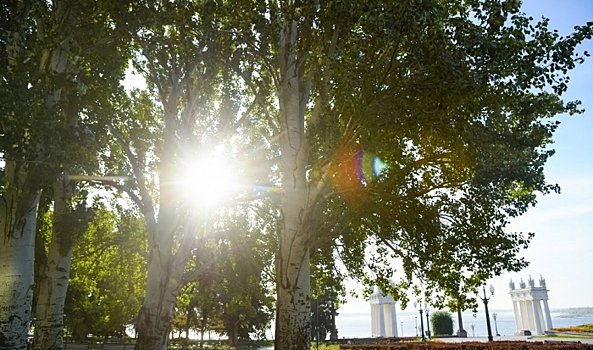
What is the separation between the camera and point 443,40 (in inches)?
296

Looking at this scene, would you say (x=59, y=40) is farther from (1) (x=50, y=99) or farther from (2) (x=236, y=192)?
(2) (x=236, y=192)

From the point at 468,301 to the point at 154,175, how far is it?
451 inches

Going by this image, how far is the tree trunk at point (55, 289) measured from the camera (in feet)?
34.8

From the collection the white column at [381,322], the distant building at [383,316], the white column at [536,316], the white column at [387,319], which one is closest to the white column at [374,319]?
the distant building at [383,316]

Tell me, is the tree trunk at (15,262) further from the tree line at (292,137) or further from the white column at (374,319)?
the white column at (374,319)

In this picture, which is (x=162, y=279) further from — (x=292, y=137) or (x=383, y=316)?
(x=383, y=316)

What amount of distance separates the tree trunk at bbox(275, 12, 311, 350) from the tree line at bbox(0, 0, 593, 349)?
47 mm

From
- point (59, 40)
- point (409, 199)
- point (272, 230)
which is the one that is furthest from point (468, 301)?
point (59, 40)

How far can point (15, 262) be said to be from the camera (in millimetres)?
8555

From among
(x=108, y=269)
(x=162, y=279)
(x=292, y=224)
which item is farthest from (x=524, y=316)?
(x=292, y=224)

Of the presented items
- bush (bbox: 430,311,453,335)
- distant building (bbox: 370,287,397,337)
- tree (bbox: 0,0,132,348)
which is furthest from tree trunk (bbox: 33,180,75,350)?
distant building (bbox: 370,287,397,337)

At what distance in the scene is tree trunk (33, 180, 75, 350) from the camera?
1062cm

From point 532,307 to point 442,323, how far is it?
81.9 feet

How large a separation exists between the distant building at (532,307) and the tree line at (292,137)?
61.5 metres
